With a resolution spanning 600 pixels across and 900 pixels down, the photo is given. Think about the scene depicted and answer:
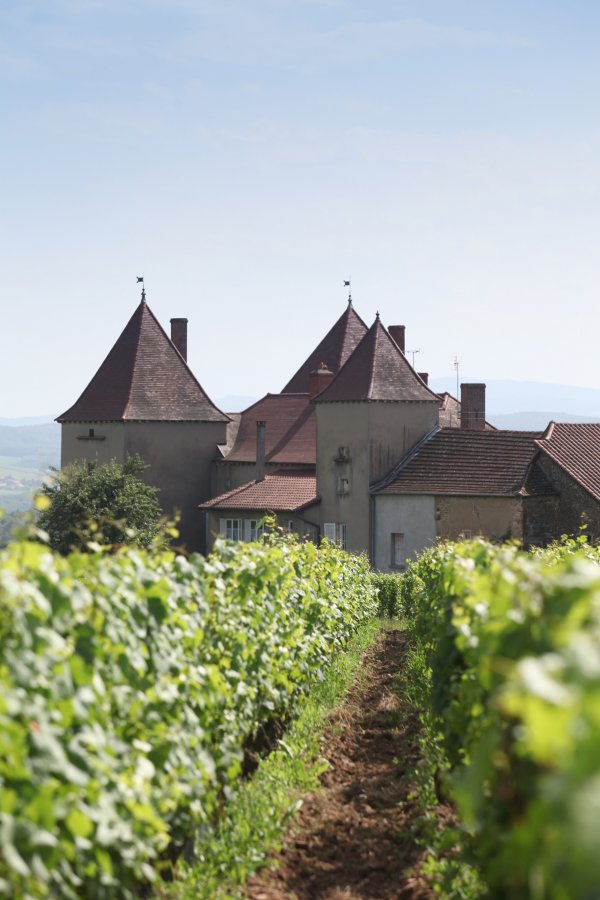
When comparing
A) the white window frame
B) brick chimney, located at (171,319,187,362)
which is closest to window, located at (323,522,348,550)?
the white window frame

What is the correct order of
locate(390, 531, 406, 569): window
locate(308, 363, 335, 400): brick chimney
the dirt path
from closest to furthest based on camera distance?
the dirt path, locate(390, 531, 406, 569): window, locate(308, 363, 335, 400): brick chimney

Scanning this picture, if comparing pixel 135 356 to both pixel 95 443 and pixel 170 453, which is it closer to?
pixel 95 443

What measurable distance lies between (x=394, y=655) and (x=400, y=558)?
26.2m

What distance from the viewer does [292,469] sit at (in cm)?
5334

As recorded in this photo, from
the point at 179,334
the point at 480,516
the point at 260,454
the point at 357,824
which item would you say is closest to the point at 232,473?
the point at 260,454

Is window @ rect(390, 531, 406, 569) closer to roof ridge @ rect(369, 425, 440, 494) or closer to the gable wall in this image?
roof ridge @ rect(369, 425, 440, 494)

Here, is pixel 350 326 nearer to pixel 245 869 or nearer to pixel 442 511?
pixel 442 511

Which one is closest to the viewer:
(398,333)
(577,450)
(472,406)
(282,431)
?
(577,450)

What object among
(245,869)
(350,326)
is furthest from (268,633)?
(350,326)

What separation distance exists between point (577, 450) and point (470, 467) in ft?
13.1

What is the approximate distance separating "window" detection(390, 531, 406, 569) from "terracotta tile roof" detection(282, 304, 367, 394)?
47.2ft

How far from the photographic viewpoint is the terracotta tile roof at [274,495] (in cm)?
4834

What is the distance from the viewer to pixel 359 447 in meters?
47.1

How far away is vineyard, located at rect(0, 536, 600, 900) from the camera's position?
9.04ft
